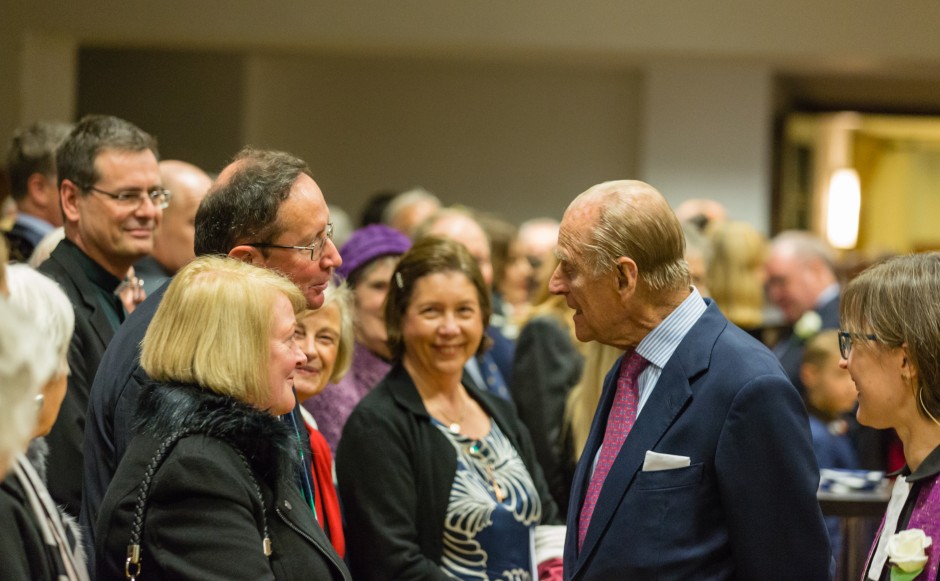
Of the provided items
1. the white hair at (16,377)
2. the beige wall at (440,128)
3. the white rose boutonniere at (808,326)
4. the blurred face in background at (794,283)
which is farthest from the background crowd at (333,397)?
the beige wall at (440,128)

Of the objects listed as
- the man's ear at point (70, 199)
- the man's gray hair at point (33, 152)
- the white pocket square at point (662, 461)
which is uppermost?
the man's gray hair at point (33, 152)

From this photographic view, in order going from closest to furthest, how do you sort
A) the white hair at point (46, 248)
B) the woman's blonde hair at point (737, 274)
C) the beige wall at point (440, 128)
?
1. the white hair at point (46, 248)
2. the woman's blonde hair at point (737, 274)
3. the beige wall at point (440, 128)

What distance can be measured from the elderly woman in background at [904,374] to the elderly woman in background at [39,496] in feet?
4.82

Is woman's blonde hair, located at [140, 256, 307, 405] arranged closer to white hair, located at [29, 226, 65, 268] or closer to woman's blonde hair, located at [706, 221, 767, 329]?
white hair, located at [29, 226, 65, 268]

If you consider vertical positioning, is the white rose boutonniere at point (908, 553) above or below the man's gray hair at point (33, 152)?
→ below

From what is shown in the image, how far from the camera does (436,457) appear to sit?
3039 millimetres

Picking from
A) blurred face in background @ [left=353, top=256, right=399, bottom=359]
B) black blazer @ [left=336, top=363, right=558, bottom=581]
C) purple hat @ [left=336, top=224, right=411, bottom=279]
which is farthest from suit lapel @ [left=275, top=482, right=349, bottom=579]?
purple hat @ [left=336, top=224, right=411, bottom=279]

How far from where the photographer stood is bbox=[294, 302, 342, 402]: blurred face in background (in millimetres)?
3107

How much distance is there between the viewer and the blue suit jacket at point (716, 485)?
2.25 meters

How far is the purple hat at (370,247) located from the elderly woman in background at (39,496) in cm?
182

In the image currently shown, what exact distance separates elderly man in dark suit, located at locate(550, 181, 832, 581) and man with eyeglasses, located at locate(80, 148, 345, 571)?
542 millimetres

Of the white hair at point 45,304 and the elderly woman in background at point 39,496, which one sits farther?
the white hair at point 45,304

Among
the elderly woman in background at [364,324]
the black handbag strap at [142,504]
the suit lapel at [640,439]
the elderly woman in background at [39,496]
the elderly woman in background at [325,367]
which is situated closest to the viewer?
the elderly woman in background at [39,496]

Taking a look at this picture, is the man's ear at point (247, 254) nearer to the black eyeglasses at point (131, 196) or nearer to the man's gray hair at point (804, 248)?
the black eyeglasses at point (131, 196)
